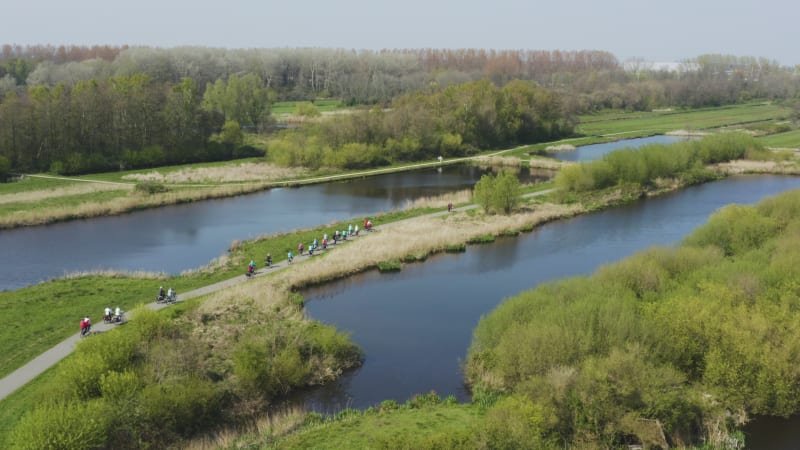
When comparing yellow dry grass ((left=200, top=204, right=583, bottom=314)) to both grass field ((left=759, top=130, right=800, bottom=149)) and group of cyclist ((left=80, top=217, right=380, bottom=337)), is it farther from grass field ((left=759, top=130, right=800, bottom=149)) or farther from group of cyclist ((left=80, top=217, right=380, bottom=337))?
grass field ((left=759, top=130, right=800, bottom=149))

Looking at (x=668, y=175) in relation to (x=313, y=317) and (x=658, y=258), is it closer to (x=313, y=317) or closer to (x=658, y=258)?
(x=658, y=258)

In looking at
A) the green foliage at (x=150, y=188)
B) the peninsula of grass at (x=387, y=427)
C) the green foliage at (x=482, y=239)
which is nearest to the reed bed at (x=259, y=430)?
the peninsula of grass at (x=387, y=427)

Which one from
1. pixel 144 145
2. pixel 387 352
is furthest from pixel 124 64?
pixel 387 352

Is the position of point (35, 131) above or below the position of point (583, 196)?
above

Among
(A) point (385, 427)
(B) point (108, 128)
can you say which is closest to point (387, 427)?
(A) point (385, 427)

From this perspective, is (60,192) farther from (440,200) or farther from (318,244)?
(440,200)

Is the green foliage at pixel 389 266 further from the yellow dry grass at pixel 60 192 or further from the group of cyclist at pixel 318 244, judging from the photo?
the yellow dry grass at pixel 60 192
